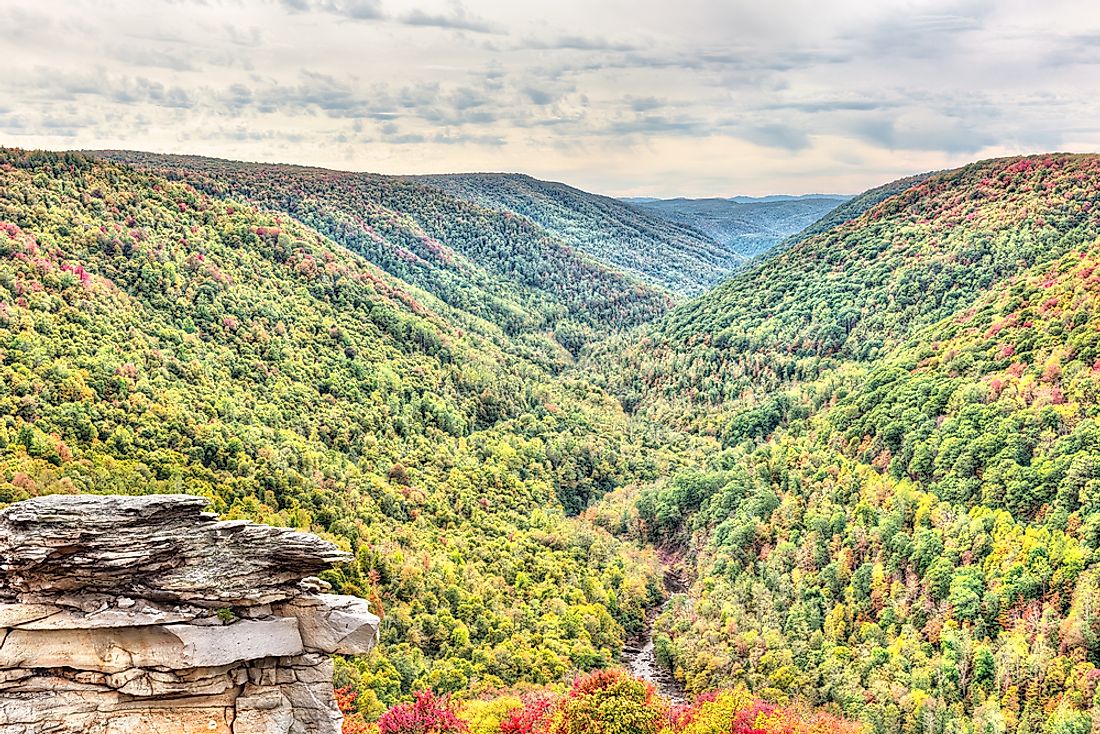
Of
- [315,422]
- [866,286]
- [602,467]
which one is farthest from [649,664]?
[866,286]

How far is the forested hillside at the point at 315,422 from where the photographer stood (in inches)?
2645

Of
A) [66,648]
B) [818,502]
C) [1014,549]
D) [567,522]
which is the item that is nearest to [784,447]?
[818,502]

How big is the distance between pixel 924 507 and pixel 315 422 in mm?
63129

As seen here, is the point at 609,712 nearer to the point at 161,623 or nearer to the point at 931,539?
the point at 161,623

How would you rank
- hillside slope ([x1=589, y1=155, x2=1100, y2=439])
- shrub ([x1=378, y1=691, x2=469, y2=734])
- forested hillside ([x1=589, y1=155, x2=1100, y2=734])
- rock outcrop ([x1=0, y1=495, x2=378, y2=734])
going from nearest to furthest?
rock outcrop ([x1=0, y1=495, x2=378, y2=734]), shrub ([x1=378, y1=691, x2=469, y2=734]), forested hillside ([x1=589, y1=155, x2=1100, y2=734]), hillside slope ([x1=589, y1=155, x2=1100, y2=439])

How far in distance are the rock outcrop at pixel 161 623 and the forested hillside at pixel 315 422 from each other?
3260 centimetres

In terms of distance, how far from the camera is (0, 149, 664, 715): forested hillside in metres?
67.2

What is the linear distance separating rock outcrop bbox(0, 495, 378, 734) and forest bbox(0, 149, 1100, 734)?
77.8ft

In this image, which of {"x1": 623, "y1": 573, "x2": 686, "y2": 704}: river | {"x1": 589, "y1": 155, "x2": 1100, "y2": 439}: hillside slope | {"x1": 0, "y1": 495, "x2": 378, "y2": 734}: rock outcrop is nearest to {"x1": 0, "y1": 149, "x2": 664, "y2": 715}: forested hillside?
{"x1": 623, "y1": 573, "x2": 686, "y2": 704}: river

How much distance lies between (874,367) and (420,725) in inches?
3496

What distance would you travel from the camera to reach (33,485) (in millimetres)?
53562

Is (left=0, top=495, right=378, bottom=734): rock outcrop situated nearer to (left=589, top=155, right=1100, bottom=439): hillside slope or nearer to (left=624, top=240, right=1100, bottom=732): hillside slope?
(left=624, top=240, right=1100, bottom=732): hillside slope

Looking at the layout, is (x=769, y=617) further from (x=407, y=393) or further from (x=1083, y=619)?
(x=407, y=393)

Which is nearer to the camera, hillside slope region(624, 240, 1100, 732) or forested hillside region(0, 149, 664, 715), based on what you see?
hillside slope region(624, 240, 1100, 732)
